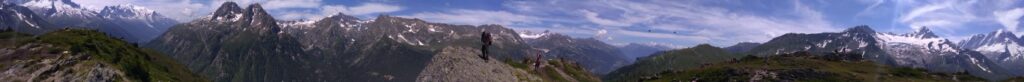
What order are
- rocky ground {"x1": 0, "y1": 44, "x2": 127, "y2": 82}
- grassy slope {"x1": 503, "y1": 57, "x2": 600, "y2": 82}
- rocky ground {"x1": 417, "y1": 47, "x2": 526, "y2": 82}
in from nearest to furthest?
rocky ground {"x1": 417, "y1": 47, "x2": 526, "y2": 82} → rocky ground {"x1": 0, "y1": 44, "x2": 127, "y2": 82} → grassy slope {"x1": 503, "y1": 57, "x2": 600, "y2": 82}

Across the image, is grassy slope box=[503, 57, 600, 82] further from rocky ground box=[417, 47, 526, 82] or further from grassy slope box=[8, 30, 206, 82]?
grassy slope box=[8, 30, 206, 82]

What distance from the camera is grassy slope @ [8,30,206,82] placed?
468 feet

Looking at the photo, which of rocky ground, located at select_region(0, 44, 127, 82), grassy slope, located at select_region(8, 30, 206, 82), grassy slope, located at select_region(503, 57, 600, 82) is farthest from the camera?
grassy slope, located at select_region(503, 57, 600, 82)

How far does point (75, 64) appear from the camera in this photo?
131625mm

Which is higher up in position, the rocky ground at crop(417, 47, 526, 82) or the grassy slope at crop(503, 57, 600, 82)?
the rocky ground at crop(417, 47, 526, 82)

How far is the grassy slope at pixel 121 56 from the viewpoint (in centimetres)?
14262

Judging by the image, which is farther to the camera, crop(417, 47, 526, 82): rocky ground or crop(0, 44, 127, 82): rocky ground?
crop(0, 44, 127, 82): rocky ground

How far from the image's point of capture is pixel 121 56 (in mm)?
157000

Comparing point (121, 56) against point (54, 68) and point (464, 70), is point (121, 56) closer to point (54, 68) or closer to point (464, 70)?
point (54, 68)

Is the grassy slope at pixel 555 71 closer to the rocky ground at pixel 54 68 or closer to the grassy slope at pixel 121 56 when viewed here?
the grassy slope at pixel 121 56

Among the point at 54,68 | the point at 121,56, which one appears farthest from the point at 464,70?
the point at 121,56

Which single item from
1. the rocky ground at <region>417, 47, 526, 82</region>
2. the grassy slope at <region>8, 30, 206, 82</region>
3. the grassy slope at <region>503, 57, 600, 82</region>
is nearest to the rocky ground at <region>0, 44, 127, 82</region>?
the grassy slope at <region>8, 30, 206, 82</region>

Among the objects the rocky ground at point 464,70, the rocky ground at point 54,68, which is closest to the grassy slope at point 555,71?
the rocky ground at point 464,70

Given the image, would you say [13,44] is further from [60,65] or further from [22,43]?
[60,65]
